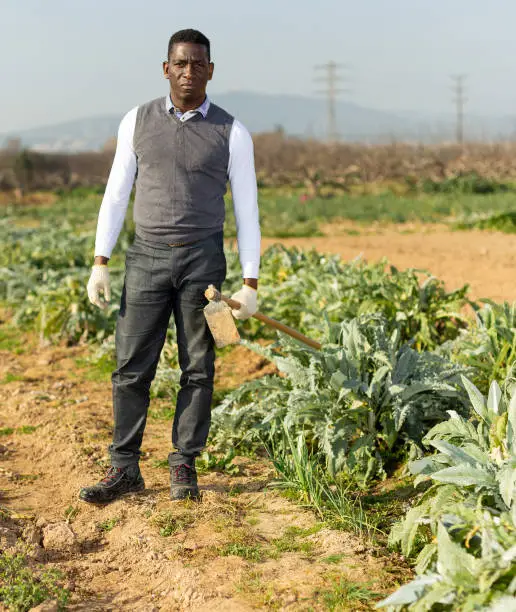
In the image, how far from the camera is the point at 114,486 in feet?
11.2

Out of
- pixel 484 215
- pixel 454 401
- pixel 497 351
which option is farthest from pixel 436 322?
pixel 484 215

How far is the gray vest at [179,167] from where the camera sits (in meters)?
3.20

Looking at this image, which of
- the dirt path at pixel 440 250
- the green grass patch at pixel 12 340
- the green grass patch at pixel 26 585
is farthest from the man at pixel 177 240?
the dirt path at pixel 440 250

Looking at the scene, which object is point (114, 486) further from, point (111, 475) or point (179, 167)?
point (179, 167)

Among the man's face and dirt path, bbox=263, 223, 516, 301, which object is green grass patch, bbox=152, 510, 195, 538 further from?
dirt path, bbox=263, 223, 516, 301

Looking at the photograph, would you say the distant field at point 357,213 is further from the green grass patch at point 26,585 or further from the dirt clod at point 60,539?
the green grass patch at point 26,585

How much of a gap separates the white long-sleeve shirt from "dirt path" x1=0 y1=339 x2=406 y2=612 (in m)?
1.03

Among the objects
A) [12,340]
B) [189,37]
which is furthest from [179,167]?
[12,340]

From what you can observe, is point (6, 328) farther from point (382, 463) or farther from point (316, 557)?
point (316, 557)

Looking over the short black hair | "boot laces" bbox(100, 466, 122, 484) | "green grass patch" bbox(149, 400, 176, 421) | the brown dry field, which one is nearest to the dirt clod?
the brown dry field

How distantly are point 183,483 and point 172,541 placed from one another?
42cm

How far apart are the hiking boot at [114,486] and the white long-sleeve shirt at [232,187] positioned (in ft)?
3.12

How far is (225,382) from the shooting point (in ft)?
17.4

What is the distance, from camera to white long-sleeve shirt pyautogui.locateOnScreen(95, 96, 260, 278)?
10.7 feet
